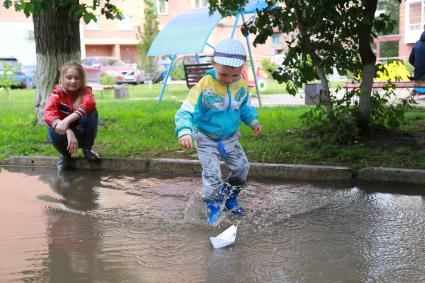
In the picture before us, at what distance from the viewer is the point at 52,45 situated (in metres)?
8.97

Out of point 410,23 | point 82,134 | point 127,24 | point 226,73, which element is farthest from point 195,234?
point 127,24

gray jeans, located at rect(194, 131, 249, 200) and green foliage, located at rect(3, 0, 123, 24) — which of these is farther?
green foliage, located at rect(3, 0, 123, 24)

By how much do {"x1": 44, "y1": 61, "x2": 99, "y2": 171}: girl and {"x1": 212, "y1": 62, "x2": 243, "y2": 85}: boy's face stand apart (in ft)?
8.39

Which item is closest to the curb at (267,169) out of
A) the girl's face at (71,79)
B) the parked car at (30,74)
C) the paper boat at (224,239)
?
the girl's face at (71,79)

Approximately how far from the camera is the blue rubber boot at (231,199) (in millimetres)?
4742

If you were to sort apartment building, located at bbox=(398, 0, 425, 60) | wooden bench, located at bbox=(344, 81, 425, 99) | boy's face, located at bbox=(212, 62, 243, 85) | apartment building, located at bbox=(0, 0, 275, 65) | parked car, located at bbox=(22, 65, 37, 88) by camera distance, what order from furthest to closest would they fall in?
1. apartment building, located at bbox=(398, 0, 425, 60)
2. apartment building, located at bbox=(0, 0, 275, 65)
3. parked car, located at bbox=(22, 65, 37, 88)
4. wooden bench, located at bbox=(344, 81, 425, 99)
5. boy's face, located at bbox=(212, 62, 243, 85)

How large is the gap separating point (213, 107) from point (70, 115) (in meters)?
2.69

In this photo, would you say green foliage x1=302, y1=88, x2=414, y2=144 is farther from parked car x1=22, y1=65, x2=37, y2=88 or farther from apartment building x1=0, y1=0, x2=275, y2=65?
apartment building x1=0, y1=0, x2=275, y2=65

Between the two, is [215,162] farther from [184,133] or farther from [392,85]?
[392,85]

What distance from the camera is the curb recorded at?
19.2 ft

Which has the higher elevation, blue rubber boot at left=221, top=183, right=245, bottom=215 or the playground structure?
the playground structure

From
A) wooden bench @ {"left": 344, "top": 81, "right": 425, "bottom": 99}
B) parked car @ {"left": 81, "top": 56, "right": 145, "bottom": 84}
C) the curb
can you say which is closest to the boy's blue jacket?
the curb

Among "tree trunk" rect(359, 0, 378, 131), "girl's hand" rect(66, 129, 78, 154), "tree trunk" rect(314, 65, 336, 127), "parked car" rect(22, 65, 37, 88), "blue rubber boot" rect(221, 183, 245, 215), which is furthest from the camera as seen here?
"parked car" rect(22, 65, 37, 88)

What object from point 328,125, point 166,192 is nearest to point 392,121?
point 328,125
